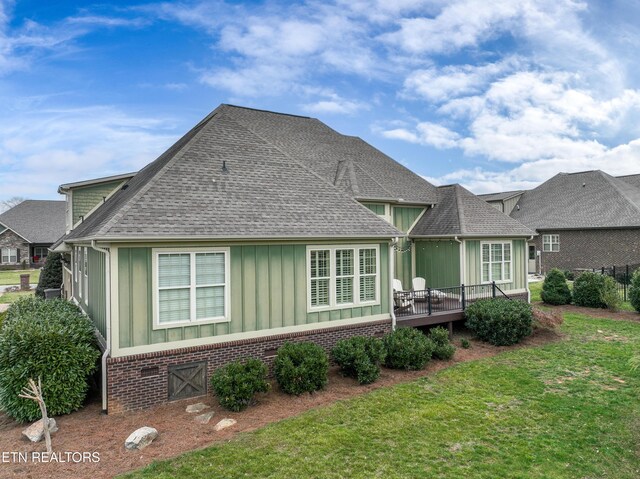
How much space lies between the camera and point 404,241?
50.8 feet

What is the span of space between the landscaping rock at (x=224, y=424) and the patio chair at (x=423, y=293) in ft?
21.4

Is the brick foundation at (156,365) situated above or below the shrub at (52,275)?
below

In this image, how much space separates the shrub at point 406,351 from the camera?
9.15m

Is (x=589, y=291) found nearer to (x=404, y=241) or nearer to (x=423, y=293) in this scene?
(x=404, y=241)

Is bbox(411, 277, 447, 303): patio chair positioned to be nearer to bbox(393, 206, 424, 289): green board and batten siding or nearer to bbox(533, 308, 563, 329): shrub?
bbox(393, 206, 424, 289): green board and batten siding

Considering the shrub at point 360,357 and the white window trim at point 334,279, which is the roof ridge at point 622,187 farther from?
the shrub at point 360,357

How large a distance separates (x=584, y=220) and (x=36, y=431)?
106ft

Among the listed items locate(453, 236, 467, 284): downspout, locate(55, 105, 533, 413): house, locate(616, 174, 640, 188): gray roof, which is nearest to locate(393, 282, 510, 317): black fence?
locate(55, 105, 533, 413): house

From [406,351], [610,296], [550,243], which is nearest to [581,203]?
[550,243]

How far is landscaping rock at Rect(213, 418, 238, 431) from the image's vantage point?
6.39 meters

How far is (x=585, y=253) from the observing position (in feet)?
89.6

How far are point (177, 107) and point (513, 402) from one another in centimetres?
1941

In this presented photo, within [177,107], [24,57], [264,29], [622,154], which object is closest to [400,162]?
[264,29]

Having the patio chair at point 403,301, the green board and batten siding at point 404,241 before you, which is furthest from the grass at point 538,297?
the patio chair at point 403,301
